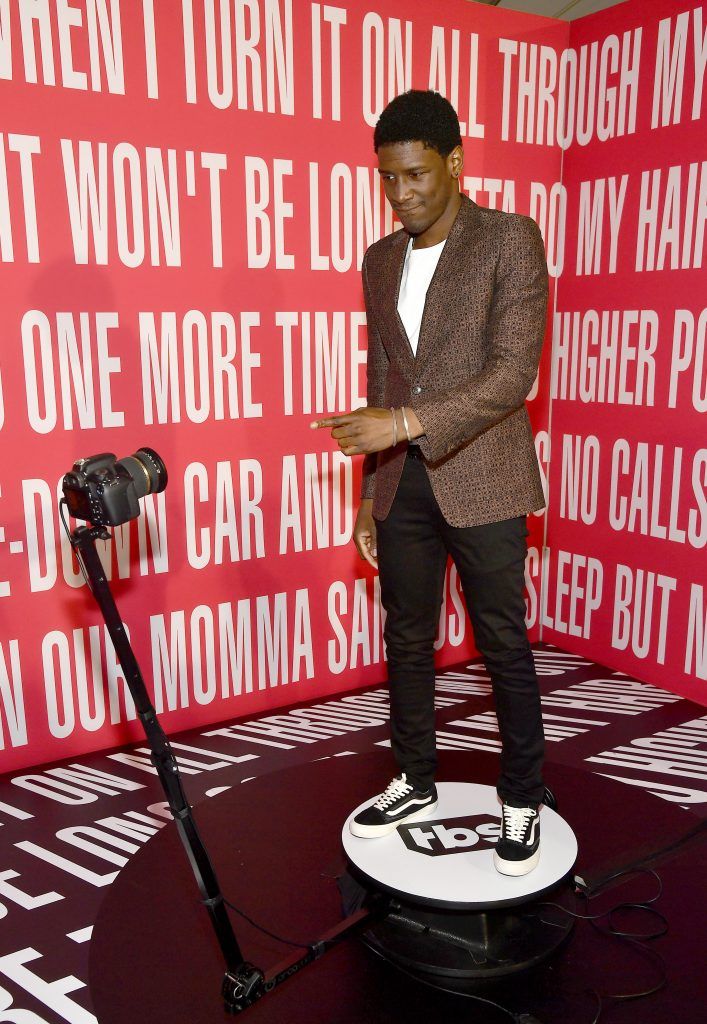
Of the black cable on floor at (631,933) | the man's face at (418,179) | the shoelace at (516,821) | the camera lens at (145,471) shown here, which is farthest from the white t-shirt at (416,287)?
the black cable on floor at (631,933)

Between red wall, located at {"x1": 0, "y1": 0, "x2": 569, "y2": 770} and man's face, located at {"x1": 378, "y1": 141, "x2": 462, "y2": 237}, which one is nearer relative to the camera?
man's face, located at {"x1": 378, "y1": 141, "x2": 462, "y2": 237}

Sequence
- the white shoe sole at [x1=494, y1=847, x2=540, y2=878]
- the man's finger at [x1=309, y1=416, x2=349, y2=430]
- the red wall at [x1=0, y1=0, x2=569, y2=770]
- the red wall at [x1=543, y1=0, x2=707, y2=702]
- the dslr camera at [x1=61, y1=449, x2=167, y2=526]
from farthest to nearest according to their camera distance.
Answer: the red wall at [x1=543, y1=0, x2=707, y2=702], the red wall at [x1=0, y1=0, x2=569, y2=770], the white shoe sole at [x1=494, y1=847, x2=540, y2=878], the man's finger at [x1=309, y1=416, x2=349, y2=430], the dslr camera at [x1=61, y1=449, x2=167, y2=526]

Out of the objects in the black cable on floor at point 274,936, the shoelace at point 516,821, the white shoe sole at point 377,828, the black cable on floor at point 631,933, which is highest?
the shoelace at point 516,821

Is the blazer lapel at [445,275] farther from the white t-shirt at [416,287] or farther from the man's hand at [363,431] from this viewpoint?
the man's hand at [363,431]

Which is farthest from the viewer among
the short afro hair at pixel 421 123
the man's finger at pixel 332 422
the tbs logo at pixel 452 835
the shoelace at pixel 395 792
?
the shoelace at pixel 395 792

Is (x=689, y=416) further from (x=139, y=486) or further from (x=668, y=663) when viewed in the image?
(x=139, y=486)

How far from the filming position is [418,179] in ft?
6.26

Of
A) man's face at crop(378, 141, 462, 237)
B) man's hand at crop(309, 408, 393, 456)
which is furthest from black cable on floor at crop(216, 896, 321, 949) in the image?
man's face at crop(378, 141, 462, 237)

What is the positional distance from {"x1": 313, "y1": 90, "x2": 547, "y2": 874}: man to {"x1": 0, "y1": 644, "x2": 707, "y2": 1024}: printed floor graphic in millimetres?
519

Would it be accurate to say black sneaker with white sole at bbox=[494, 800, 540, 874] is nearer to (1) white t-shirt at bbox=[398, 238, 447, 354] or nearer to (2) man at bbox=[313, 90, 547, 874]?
(2) man at bbox=[313, 90, 547, 874]

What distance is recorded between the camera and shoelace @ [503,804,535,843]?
82.9 inches

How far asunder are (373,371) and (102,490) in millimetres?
926

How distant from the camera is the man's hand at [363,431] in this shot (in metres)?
1.83

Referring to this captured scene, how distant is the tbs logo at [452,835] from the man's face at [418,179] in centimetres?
143
